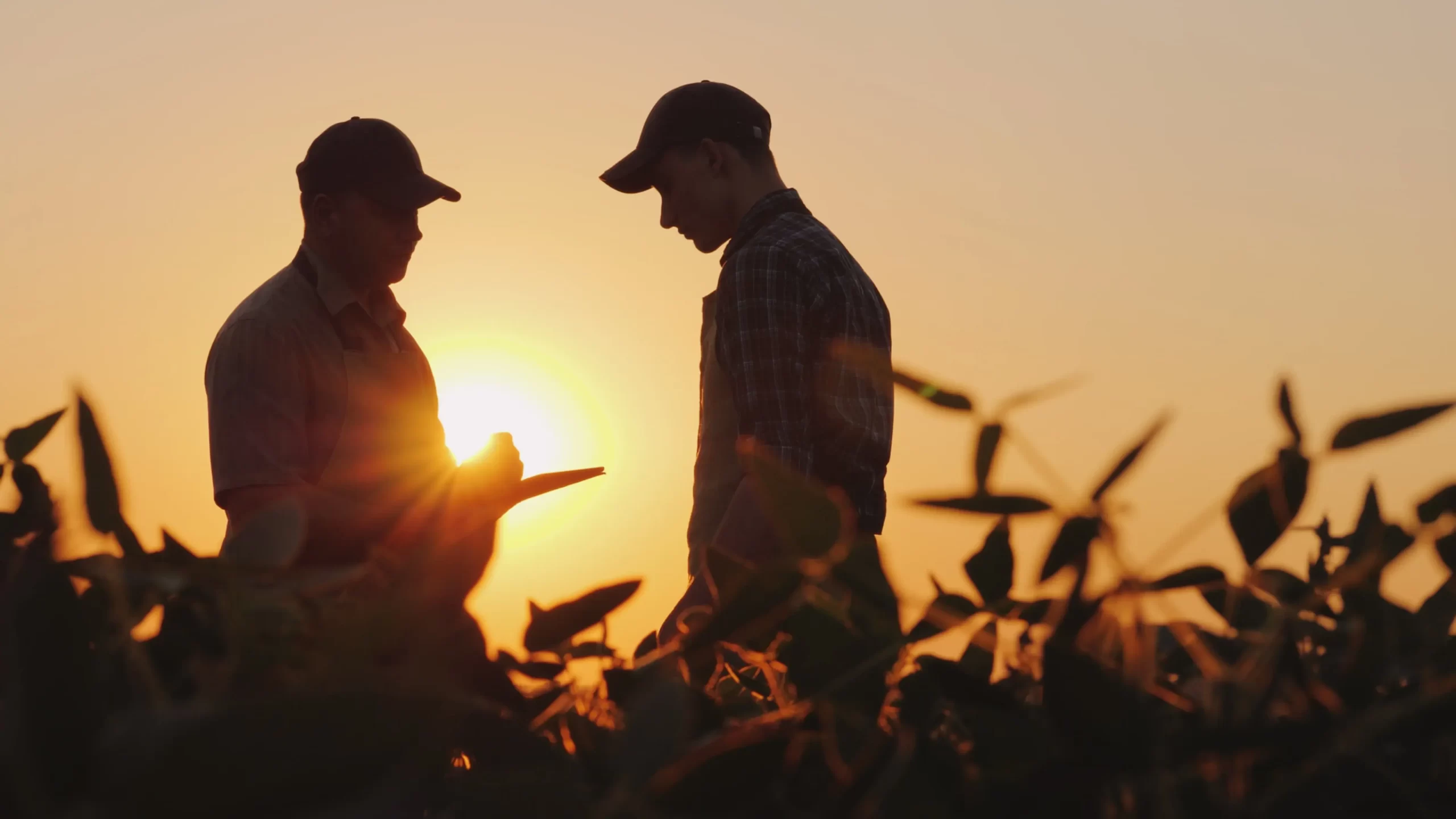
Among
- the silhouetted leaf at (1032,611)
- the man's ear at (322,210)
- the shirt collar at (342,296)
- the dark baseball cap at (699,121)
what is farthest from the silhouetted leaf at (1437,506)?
the man's ear at (322,210)

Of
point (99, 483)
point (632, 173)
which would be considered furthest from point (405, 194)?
point (99, 483)

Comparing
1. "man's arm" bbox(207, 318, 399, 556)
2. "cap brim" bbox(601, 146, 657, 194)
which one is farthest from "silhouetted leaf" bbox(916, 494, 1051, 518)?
"cap brim" bbox(601, 146, 657, 194)

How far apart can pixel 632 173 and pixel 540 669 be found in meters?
3.68

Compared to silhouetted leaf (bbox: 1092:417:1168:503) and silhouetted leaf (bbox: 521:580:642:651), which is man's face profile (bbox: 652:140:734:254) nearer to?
silhouetted leaf (bbox: 521:580:642:651)

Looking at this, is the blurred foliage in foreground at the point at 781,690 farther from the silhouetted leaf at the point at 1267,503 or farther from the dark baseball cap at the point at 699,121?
the dark baseball cap at the point at 699,121

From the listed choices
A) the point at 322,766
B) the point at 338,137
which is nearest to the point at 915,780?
the point at 322,766

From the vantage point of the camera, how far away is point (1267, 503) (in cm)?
56

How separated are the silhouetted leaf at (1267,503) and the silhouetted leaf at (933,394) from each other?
0.41 ft

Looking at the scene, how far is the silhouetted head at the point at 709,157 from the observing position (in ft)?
13.4

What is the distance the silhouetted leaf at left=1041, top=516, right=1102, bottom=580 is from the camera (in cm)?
52

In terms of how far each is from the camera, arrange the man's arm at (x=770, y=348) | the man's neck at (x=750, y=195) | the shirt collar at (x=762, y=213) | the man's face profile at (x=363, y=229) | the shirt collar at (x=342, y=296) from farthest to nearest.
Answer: the man's face profile at (x=363, y=229)
the shirt collar at (x=342, y=296)
the man's neck at (x=750, y=195)
the shirt collar at (x=762, y=213)
the man's arm at (x=770, y=348)

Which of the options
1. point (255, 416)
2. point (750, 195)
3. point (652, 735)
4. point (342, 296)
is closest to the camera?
point (652, 735)

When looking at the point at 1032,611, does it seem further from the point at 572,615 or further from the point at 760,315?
the point at 760,315

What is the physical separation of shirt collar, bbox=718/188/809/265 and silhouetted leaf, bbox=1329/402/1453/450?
136 inches
